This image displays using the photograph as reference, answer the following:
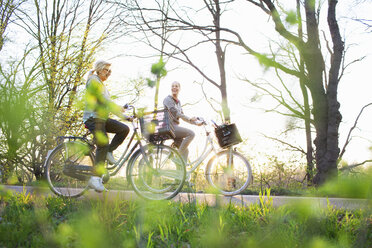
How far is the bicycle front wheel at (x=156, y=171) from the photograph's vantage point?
4.75 meters

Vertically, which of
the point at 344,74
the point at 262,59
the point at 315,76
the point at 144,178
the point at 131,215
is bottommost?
the point at 131,215

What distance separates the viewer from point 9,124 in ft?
4.72

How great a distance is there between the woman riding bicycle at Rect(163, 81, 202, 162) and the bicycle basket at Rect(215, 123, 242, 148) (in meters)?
0.46

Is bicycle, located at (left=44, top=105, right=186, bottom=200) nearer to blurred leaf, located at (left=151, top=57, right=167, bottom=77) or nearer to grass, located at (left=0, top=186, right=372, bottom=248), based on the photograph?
grass, located at (left=0, top=186, right=372, bottom=248)

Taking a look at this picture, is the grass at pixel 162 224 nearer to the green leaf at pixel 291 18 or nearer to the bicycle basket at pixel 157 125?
the bicycle basket at pixel 157 125

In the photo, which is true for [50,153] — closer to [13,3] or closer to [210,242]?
[210,242]

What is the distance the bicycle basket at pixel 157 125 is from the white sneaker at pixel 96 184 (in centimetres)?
89

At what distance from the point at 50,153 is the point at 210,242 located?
4533mm

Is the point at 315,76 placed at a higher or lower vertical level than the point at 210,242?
higher

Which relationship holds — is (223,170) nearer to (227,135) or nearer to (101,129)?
(227,135)

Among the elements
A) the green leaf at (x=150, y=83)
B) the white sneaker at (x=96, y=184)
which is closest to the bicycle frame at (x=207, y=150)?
the white sneaker at (x=96, y=184)

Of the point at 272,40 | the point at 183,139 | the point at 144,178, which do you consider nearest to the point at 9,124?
the point at 144,178

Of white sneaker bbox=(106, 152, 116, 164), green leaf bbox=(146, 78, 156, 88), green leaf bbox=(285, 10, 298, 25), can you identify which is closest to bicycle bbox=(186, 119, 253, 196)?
white sneaker bbox=(106, 152, 116, 164)

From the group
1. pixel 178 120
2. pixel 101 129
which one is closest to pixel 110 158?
pixel 101 129
